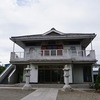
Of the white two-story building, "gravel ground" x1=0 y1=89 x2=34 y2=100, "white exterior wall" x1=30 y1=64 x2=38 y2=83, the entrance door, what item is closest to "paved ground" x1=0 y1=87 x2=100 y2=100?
"gravel ground" x1=0 y1=89 x2=34 y2=100

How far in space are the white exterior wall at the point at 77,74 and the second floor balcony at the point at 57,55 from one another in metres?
1.94

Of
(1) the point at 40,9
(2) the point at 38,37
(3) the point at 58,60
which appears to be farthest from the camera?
(2) the point at 38,37

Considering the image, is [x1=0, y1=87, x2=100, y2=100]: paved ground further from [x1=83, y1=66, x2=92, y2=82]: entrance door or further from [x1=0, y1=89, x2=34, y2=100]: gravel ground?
[x1=83, y1=66, x2=92, y2=82]: entrance door

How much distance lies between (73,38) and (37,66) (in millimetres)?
6254

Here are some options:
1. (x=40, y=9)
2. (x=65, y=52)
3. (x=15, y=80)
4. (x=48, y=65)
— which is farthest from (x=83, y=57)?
(x=15, y=80)

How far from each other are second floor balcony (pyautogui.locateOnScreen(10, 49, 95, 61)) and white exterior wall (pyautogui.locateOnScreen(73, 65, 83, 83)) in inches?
76.5

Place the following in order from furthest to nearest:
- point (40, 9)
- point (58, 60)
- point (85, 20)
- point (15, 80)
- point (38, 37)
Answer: point (15, 80)
point (38, 37)
point (58, 60)
point (85, 20)
point (40, 9)

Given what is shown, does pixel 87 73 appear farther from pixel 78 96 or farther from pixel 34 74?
pixel 78 96

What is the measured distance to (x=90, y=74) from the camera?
2184 cm

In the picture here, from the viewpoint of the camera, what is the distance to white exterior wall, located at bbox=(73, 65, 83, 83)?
2162 centimetres

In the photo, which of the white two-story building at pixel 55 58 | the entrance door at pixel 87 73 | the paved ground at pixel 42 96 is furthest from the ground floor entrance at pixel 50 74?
the paved ground at pixel 42 96

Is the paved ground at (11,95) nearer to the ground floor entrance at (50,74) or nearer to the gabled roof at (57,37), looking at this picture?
the ground floor entrance at (50,74)

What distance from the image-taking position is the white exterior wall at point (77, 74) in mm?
21625

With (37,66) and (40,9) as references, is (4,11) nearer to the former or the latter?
(40,9)
